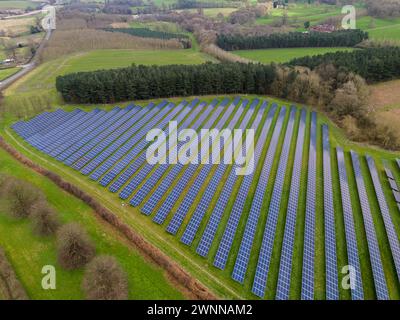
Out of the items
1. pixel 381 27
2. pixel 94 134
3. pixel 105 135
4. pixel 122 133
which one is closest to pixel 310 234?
pixel 122 133

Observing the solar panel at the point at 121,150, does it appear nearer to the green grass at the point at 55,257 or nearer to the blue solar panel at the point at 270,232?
the green grass at the point at 55,257

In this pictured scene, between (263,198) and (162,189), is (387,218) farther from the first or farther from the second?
(162,189)

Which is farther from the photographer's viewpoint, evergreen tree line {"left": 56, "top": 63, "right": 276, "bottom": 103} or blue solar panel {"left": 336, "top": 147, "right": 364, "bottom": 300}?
evergreen tree line {"left": 56, "top": 63, "right": 276, "bottom": 103}

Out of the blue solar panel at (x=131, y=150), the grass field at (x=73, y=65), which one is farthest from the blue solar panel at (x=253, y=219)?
the grass field at (x=73, y=65)

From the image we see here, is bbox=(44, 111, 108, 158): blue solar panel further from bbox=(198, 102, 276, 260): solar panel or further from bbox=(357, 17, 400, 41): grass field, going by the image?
bbox=(357, 17, 400, 41): grass field

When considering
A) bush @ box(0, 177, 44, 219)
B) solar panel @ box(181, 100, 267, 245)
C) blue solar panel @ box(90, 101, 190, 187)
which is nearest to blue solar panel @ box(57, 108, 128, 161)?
blue solar panel @ box(90, 101, 190, 187)

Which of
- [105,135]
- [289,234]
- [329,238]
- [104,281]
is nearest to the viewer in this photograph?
[104,281]
